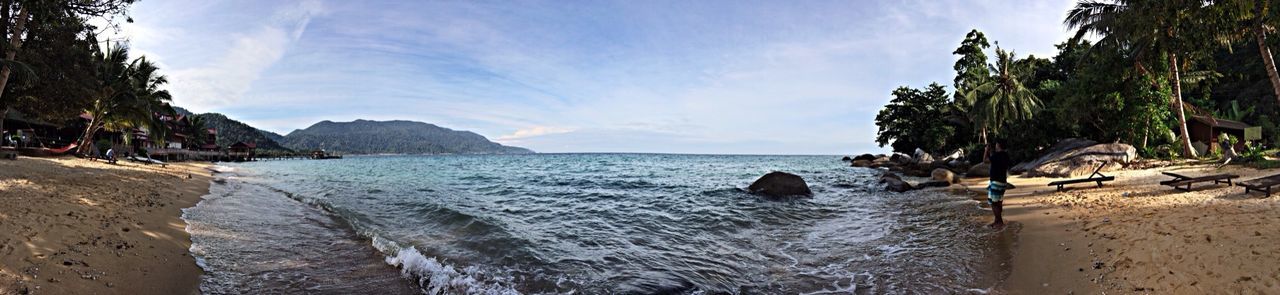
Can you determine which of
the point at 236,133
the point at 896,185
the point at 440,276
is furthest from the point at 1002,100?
the point at 236,133

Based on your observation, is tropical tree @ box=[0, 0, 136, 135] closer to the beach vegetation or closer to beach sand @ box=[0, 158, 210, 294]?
beach sand @ box=[0, 158, 210, 294]

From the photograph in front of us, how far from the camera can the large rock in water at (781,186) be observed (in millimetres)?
18656

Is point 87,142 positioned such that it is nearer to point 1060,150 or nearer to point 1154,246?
point 1154,246

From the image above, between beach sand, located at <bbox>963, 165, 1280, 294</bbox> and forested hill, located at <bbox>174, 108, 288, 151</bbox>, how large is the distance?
472 feet

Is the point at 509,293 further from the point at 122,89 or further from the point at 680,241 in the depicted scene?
the point at 122,89

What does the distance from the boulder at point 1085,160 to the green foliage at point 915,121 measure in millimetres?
24551

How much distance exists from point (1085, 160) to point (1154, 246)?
56.8 ft

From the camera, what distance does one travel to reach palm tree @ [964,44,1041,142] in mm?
31609

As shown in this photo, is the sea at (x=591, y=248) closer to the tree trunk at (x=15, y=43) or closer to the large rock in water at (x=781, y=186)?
the large rock in water at (x=781, y=186)

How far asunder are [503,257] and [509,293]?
7.10 ft

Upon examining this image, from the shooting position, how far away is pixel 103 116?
30984mm

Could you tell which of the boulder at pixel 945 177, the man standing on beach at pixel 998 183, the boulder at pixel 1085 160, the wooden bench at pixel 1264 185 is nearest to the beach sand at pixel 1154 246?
the wooden bench at pixel 1264 185

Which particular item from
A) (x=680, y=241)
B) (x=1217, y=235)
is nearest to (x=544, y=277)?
(x=680, y=241)

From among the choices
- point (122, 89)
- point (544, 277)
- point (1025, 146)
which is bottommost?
point (544, 277)
